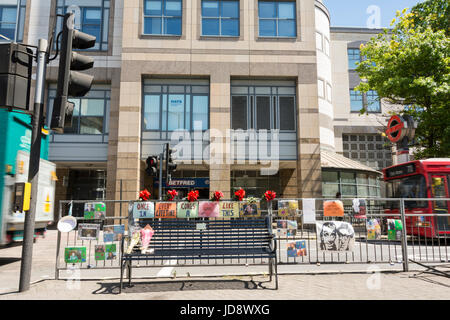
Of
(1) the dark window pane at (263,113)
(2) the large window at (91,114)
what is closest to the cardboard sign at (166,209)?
(1) the dark window pane at (263,113)

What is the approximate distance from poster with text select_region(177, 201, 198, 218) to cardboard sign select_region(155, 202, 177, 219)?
0.10 meters

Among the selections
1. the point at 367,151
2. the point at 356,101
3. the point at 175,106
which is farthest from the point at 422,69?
the point at 367,151

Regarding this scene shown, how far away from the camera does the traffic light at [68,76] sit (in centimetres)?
546

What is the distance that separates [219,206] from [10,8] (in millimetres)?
21259

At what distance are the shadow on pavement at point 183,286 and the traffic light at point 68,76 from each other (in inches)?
114

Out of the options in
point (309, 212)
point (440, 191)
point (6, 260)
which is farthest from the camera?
point (440, 191)

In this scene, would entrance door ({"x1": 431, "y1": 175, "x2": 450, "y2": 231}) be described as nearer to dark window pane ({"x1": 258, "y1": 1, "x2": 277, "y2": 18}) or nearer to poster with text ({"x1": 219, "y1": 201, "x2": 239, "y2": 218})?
poster with text ({"x1": 219, "y1": 201, "x2": 239, "y2": 218})

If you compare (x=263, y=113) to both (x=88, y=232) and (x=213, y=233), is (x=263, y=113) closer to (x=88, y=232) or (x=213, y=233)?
(x=213, y=233)

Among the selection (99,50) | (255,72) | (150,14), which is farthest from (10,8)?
(255,72)

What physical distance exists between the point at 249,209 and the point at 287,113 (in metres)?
14.2

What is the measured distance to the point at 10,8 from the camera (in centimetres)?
2039

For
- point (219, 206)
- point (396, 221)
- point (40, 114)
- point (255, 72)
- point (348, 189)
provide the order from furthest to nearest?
point (348, 189) < point (255, 72) < point (396, 221) < point (219, 206) < point (40, 114)

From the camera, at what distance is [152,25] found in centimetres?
2003
